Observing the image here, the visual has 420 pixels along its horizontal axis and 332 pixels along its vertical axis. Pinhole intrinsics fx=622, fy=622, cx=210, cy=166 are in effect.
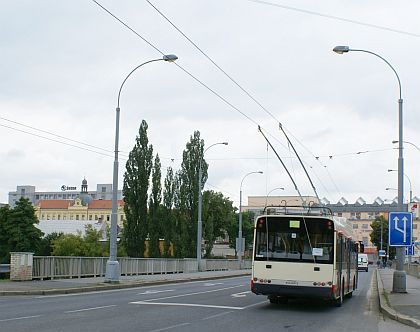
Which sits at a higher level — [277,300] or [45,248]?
[277,300]

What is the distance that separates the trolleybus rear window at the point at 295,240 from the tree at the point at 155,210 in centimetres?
4105

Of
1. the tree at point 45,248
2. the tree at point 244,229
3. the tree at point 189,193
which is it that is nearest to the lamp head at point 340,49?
the tree at point 189,193

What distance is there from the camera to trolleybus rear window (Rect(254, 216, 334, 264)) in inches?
693

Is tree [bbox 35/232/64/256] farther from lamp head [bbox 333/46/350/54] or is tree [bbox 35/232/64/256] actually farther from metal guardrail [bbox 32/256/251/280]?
lamp head [bbox 333/46/350/54]

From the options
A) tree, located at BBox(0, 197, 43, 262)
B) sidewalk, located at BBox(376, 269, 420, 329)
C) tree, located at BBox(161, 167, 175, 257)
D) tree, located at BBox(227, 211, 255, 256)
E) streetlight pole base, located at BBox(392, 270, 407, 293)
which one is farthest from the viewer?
tree, located at BBox(227, 211, 255, 256)

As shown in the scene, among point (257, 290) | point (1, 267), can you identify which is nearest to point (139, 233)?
point (1, 267)

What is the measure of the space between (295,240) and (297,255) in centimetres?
43

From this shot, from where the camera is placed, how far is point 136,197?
57.3 metres

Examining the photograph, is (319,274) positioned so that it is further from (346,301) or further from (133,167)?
(133,167)

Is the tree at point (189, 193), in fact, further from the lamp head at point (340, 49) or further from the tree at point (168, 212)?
the lamp head at point (340, 49)

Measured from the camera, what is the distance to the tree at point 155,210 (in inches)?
2325

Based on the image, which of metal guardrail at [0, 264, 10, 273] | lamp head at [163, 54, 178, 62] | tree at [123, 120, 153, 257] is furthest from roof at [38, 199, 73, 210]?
lamp head at [163, 54, 178, 62]

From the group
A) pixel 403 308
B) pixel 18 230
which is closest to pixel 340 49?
pixel 403 308

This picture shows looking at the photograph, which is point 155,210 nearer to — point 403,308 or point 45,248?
point 45,248
